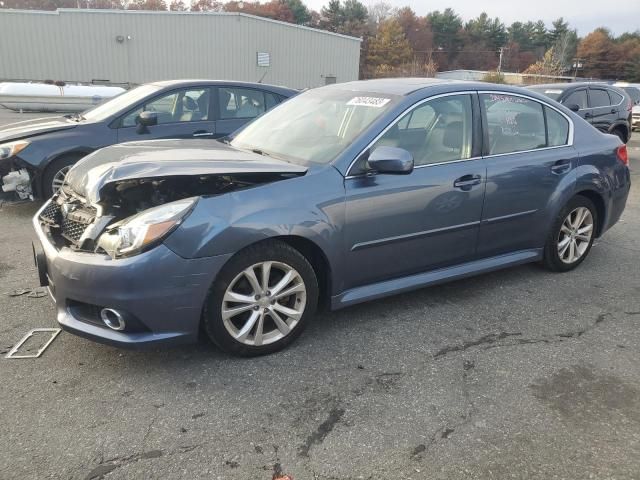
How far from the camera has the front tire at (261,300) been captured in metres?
3.00

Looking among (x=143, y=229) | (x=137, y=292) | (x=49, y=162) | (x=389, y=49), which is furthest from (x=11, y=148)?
(x=389, y=49)

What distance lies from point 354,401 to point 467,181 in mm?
1844

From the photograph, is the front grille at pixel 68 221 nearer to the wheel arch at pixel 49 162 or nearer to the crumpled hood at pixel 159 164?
the crumpled hood at pixel 159 164

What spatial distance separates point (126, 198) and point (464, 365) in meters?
2.17

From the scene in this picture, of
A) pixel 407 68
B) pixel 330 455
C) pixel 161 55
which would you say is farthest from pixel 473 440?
pixel 407 68

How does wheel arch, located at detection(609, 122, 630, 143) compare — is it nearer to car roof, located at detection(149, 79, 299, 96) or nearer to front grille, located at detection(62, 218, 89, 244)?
car roof, located at detection(149, 79, 299, 96)

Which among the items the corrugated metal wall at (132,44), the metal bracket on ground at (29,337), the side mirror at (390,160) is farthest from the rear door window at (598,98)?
the corrugated metal wall at (132,44)

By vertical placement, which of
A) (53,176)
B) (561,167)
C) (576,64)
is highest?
(576,64)

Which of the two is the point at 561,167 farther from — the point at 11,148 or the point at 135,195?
the point at 11,148

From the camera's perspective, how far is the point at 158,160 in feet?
10.7

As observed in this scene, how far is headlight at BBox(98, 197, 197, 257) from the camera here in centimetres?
277

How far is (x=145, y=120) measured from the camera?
20.2 ft

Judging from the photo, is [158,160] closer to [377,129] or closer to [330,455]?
[377,129]

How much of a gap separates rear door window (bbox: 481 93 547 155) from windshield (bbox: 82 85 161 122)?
13.7 ft
